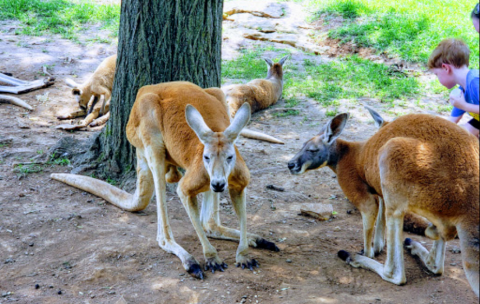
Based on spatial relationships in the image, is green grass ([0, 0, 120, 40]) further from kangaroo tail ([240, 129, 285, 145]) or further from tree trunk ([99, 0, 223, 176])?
tree trunk ([99, 0, 223, 176])

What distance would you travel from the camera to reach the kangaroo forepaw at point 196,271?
368 centimetres

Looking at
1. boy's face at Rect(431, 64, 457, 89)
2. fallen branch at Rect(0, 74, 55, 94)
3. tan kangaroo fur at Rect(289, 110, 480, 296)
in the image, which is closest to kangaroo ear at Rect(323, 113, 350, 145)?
tan kangaroo fur at Rect(289, 110, 480, 296)

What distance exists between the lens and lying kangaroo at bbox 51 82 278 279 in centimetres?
358

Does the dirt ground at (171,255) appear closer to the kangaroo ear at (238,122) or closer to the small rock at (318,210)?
the small rock at (318,210)

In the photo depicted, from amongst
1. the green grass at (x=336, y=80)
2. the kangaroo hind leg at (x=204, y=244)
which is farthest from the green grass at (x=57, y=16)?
the kangaroo hind leg at (x=204, y=244)

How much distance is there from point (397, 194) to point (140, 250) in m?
2.13

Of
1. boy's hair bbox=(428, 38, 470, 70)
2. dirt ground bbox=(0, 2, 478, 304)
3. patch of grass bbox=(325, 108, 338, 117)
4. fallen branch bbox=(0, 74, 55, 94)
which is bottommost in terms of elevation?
dirt ground bbox=(0, 2, 478, 304)

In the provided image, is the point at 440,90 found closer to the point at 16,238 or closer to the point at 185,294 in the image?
the point at 185,294

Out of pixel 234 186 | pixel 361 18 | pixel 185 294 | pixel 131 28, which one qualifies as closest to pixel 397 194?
pixel 234 186

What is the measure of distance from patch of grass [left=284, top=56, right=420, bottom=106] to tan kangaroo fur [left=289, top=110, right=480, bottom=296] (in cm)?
402

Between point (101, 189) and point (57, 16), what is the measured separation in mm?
7882

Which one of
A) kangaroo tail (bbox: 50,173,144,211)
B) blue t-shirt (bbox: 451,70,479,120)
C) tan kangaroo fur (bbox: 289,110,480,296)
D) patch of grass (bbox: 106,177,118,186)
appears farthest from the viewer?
patch of grass (bbox: 106,177,118,186)

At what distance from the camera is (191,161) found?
3.88 meters

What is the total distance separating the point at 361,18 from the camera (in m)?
11.1
